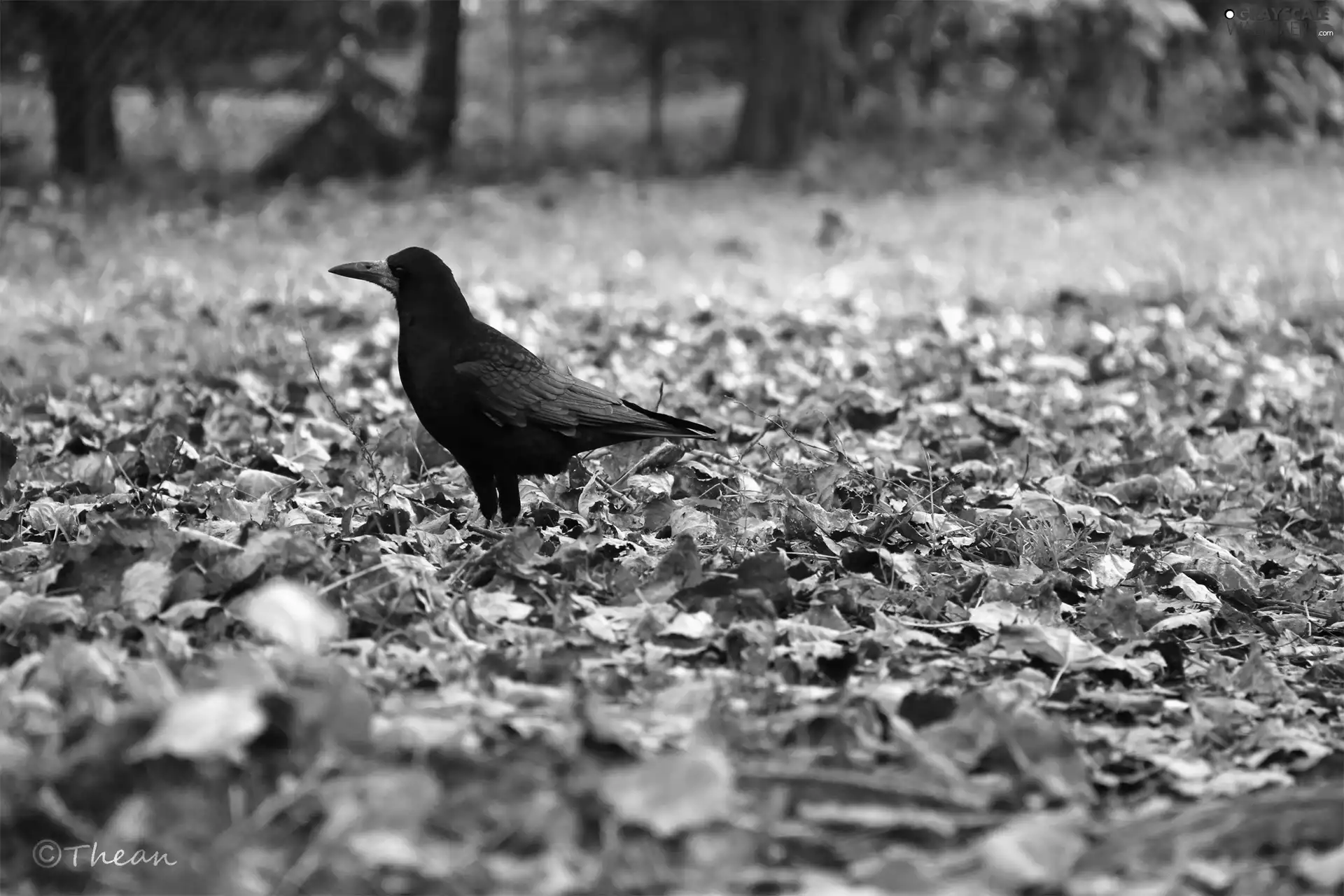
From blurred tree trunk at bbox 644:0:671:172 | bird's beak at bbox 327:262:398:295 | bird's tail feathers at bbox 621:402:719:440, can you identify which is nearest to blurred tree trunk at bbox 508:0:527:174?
blurred tree trunk at bbox 644:0:671:172

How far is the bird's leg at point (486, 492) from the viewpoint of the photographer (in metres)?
4.48

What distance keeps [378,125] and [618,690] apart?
13501 mm

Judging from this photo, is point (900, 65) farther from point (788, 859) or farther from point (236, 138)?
point (788, 859)

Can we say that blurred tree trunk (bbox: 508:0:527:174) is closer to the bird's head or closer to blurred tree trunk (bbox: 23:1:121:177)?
blurred tree trunk (bbox: 23:1:121:177)

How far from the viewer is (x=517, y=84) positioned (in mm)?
16547

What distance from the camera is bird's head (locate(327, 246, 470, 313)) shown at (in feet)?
14.7

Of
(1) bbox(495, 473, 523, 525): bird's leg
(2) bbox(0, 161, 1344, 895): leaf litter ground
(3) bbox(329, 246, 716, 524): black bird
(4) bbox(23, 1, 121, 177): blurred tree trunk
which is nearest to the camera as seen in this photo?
(2) bbox(0, 161, 1344, 895): leaf litter ground

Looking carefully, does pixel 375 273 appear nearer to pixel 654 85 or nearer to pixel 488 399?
pixel 488 399

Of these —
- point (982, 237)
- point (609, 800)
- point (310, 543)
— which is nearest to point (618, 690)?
point (609, 800)

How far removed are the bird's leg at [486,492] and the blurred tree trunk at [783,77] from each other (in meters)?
13.3

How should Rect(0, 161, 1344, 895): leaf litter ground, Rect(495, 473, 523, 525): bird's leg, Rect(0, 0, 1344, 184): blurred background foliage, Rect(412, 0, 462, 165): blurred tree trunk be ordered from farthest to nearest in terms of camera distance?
1. Rect(412, 0, 462, 165): blurred tree trunk
2. Rect(0, 0, 1344, 184): blurred background foliage
3. Rect(495, 473, 523, 525): bird's leg
4. Rect(0, 161, 1344, 895): leaf litter ground

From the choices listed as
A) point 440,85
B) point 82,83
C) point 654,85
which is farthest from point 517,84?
point 82,83

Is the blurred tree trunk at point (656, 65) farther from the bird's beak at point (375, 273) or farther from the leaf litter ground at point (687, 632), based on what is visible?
the bird's beak at point (375, 273)

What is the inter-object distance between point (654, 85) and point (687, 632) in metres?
16.6
